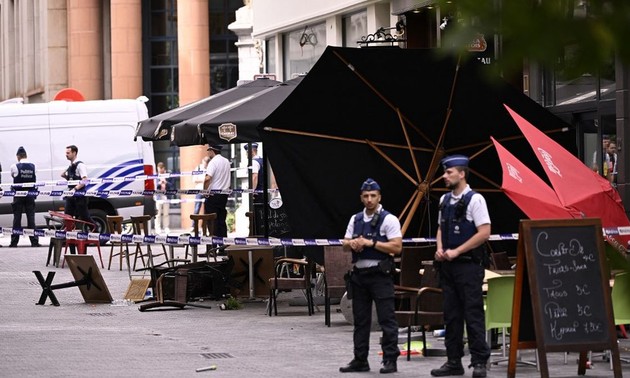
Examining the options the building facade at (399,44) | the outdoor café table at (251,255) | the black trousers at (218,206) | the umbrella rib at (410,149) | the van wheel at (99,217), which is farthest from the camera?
the van wheel at (99,217)

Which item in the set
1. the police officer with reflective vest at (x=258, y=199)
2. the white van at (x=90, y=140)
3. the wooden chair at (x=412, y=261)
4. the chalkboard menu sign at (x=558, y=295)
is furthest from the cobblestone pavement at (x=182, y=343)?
the white van at (x=90, y=140)

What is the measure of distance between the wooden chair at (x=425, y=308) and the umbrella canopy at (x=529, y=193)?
3.12ft

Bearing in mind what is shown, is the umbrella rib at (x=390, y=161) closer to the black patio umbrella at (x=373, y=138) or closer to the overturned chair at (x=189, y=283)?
the black patio umbrella at (x=373, y=138)

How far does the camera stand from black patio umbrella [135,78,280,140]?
19.1 meters

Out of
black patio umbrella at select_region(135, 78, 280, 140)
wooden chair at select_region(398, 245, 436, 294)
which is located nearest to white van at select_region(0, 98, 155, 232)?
black patio umbrella at select_region(135, 78, 280, 140)

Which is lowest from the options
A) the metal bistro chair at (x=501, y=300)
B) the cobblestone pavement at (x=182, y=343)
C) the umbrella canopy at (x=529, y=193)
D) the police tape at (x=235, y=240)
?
the cobblestone pavement at (x=182, y=343)

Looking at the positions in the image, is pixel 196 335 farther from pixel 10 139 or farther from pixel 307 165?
pixel 10 139

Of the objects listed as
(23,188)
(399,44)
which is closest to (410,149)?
(399,44)

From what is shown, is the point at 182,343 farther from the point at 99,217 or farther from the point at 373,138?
the point at 99,217

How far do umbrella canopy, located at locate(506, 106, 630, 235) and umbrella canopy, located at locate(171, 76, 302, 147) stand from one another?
4.88 m

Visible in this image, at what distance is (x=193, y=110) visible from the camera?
19.3 m

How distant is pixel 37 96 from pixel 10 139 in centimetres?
3170

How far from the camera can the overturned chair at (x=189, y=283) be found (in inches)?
669

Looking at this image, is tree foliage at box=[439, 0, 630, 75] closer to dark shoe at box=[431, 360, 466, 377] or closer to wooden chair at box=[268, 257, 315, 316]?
dark shoe at box=[431, 360, 466, 377]
